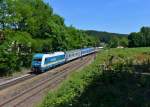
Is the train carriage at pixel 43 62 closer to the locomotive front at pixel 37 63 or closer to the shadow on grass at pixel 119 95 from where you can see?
the locomotive front at pixel 37 63

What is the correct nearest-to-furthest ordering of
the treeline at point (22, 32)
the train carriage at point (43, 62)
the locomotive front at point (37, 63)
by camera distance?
the treeline at point (22, 32), the locomotive front at point (37, 63), the train carriage at point (43, 62)

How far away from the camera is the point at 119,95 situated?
72.1 feet

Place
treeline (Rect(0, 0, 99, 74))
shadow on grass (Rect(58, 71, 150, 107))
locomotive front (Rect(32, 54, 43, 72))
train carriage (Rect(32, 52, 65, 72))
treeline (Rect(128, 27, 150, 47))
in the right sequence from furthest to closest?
treeline (Rect(128, 27, 150, 47))
train carriage (Rect(32, 52, 65, 72))
locomotive front (Rect(32, 54, 43, 72))
treeline (Rect(0, 0, 99, 74))
shadow on grass (Rect(58, 71, 150, 107))

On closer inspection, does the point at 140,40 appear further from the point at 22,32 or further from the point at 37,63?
the point at 37,63

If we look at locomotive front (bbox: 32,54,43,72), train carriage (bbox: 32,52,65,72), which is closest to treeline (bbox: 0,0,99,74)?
locomotive front (bbox: 32,54,43,72)

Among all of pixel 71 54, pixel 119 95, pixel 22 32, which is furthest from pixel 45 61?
pixel 119 95

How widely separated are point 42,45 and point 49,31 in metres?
8.60

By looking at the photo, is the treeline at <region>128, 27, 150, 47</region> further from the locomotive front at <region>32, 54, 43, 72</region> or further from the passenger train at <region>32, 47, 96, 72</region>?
the locomotive front at <region>32, 54, 43, 72</region>

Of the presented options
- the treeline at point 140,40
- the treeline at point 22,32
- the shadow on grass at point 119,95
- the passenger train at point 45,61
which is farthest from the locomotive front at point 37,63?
the treeline at point 140,40

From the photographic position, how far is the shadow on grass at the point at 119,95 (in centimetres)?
1933

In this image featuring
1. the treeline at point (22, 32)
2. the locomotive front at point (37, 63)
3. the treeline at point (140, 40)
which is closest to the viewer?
the treeline at point (22, 32)

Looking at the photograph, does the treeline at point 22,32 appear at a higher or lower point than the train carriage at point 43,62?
higher

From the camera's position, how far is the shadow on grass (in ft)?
63.4

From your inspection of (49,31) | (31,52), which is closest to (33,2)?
(49,31)
